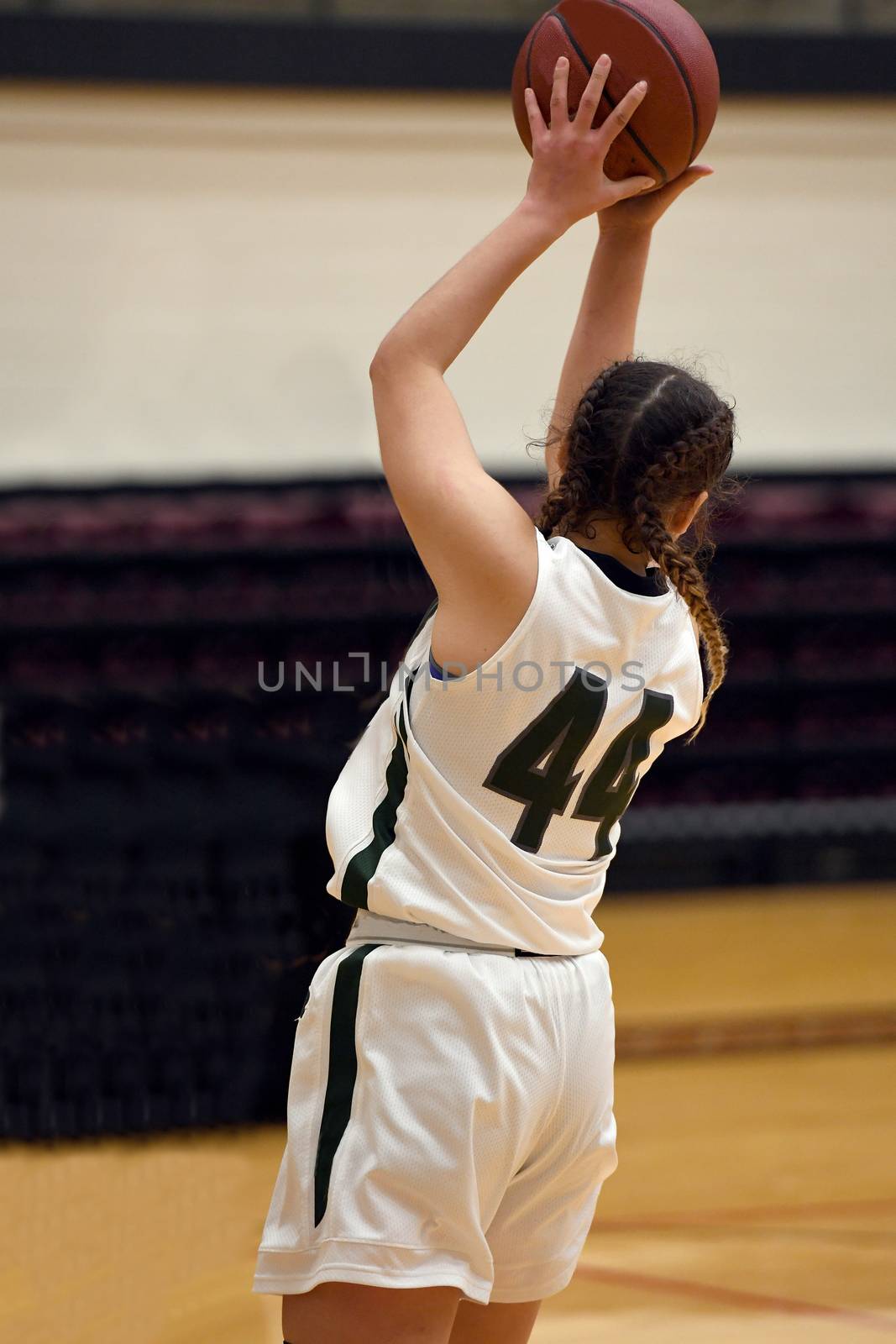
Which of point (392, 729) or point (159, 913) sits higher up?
point (392, 729)

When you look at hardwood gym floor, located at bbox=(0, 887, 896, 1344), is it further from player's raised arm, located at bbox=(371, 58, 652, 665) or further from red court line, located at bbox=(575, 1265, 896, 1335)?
player's raised arm, located at bbox=(371, 58, 652, 665)

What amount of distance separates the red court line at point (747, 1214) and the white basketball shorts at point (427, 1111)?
158 centimetres

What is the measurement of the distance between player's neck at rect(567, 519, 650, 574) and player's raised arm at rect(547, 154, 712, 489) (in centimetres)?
28

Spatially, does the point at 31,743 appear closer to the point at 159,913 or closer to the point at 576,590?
the point at 159,913

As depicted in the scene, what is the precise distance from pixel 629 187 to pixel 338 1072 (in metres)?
0.92

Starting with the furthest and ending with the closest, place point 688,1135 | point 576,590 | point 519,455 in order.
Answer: point 519,455 → point 688,1135 → point 576,590

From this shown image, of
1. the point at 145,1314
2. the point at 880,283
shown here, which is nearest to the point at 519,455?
the point at 880,283

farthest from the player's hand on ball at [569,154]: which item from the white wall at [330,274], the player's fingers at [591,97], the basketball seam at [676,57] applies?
the white wall at [330,274]

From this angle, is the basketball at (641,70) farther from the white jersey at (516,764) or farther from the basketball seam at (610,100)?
the white jersey at (516,764)

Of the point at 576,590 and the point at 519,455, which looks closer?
the point at 576,590

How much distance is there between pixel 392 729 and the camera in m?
1.36

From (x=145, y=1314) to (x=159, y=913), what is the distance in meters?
1.39

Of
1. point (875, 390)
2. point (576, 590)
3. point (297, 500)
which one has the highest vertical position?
point (576, 590)

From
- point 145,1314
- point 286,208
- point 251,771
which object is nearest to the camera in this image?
point 145,1314
